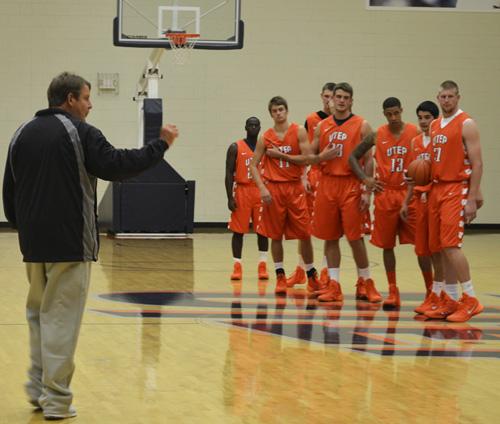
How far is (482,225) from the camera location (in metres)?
19.3

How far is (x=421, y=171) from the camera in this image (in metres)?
8.02

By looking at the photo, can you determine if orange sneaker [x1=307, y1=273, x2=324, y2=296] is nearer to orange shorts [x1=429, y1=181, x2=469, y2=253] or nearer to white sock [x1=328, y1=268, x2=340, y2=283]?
white sock [x1=328, y1=268, x2=340, y2=283]

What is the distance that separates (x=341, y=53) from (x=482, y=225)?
4.28 meters

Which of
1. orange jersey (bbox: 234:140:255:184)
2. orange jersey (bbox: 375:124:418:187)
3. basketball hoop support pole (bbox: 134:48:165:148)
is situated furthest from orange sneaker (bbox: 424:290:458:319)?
basketball hoop support pole (bbox: 134:48:165:148)

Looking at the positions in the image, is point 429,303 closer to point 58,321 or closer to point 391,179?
point 391,179

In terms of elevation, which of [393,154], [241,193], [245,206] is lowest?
[245,206]

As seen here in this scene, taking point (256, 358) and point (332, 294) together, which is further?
point (332, 294)

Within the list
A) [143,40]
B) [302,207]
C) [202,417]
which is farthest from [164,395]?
[143,40]

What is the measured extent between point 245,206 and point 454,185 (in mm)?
3780

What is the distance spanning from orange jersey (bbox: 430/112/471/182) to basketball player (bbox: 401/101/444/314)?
0.67 ft

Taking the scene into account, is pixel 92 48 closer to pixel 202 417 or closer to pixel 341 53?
pixel 341 53

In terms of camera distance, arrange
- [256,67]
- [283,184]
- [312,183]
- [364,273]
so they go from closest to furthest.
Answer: [364,273] → [283,184] → [312,183] → [256,67]

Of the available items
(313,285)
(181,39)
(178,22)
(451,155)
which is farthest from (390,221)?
(178,22)

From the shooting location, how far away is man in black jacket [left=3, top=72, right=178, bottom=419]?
185 inches
